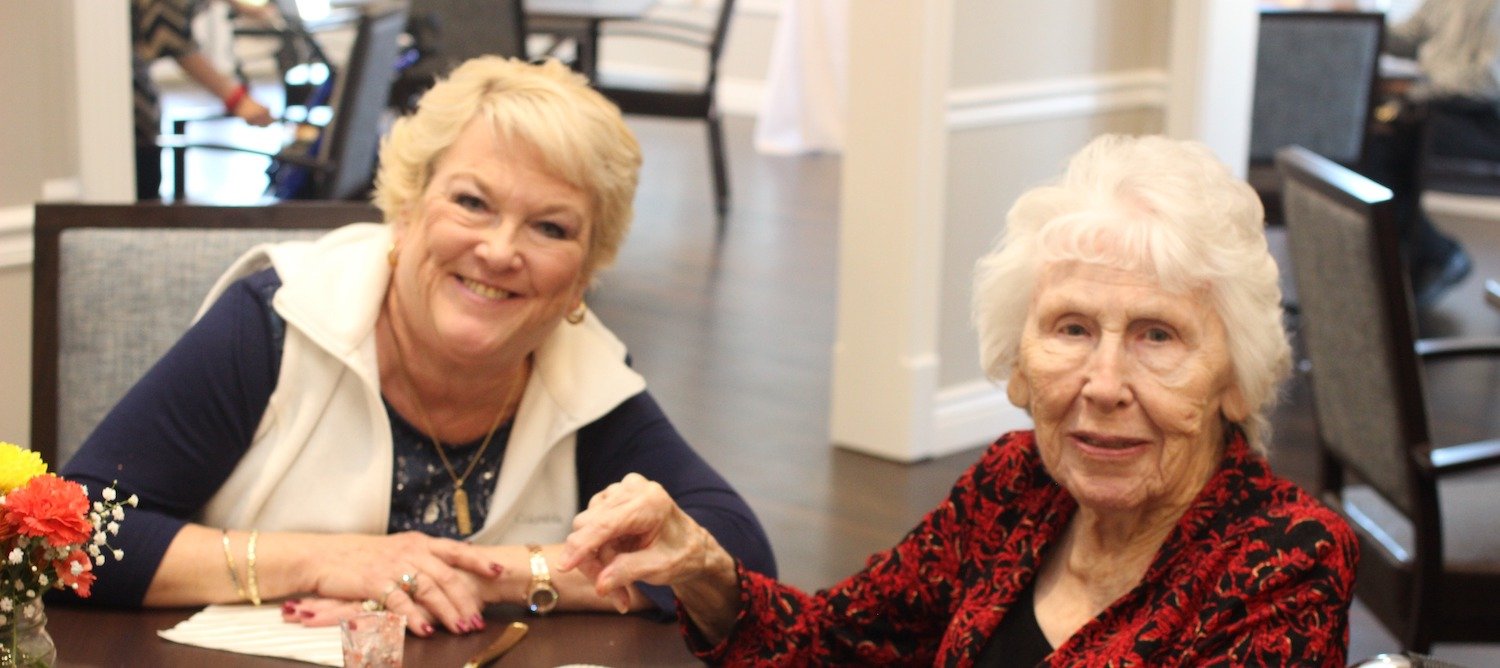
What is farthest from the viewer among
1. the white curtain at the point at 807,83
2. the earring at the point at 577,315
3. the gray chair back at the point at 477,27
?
the white curtain at the point at 807,83

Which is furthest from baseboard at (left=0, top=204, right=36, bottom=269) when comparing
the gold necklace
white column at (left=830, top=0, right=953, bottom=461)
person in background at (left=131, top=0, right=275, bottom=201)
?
white column at (left=830, top=0, right=953, bottom=461)

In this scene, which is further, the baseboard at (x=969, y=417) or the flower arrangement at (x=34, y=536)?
the baseboard at (x=969, y=417)

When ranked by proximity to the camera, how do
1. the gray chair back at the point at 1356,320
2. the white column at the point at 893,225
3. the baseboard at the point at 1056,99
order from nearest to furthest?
the gray chair back at the point at 1356,320, the white column at the point at 893,225, the baseboard at the point at 1056,99

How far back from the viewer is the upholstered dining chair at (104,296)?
2148 millimetres

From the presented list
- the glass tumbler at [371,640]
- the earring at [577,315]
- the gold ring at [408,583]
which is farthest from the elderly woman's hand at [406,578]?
the earring at [577,315]

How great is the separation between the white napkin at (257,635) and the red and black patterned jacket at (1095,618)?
369 mm

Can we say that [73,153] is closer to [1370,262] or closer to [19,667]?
[19,667]

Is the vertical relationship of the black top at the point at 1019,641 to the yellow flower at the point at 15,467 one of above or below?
below

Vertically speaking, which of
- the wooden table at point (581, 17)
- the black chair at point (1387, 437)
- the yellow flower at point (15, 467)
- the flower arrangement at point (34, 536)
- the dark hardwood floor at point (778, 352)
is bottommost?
the dark hardwood floor at point (778, 352)

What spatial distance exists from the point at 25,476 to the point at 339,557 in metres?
0.56

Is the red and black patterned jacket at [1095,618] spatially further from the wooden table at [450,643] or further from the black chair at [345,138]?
the black chair at [345,138]

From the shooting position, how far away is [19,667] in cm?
139

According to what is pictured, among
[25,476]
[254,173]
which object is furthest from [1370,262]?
[254,173]

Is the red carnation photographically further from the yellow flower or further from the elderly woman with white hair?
A: the elderly woman with white hair
